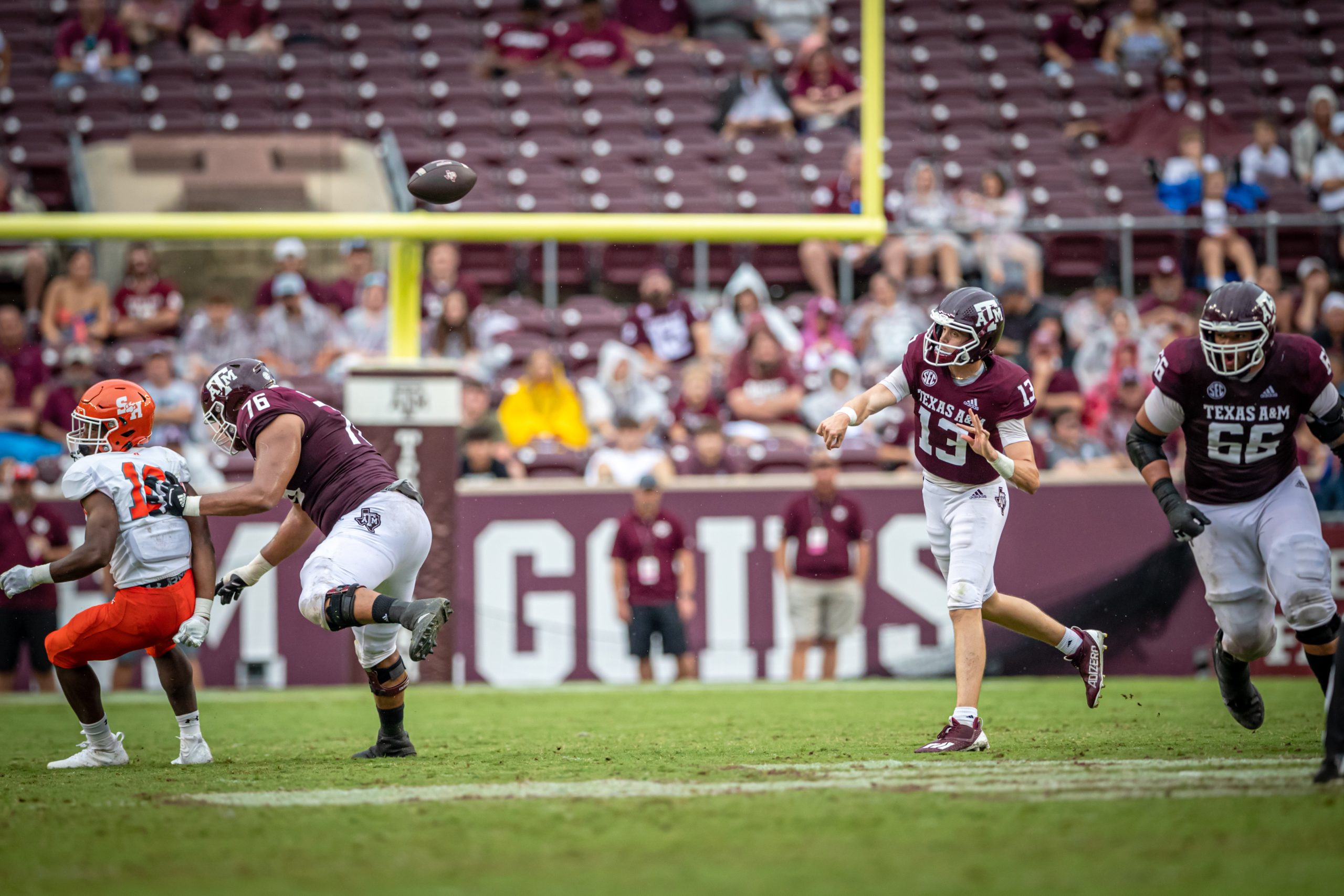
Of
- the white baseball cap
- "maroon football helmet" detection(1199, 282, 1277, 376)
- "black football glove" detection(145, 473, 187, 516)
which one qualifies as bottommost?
"black football glove" detection(145, 473, 187, 516)

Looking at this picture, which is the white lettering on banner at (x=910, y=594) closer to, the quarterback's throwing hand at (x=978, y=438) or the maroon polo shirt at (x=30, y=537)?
the quarterback's throwing hand at (x=978, y=438)

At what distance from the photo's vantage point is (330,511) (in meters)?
5.89

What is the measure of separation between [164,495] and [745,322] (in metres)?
7.36

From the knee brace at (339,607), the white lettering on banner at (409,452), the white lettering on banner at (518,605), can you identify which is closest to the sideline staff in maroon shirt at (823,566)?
the white lettering on banner at (518,605)

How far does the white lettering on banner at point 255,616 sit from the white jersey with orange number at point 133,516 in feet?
16.4

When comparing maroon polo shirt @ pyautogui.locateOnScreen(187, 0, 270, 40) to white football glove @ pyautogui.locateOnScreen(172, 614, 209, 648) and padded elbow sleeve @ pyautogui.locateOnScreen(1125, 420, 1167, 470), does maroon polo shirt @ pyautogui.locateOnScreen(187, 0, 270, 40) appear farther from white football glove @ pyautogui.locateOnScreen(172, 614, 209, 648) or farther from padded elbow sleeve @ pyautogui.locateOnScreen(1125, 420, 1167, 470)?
padded elbow sleeve @ pyautogui.locateOnScreen(1125, 420, 1167, 470)

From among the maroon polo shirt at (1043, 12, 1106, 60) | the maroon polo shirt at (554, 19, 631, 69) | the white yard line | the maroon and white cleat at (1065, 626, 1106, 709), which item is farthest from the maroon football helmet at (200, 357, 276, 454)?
the maroon polo shirt at (1043, 12, 1106, 60)

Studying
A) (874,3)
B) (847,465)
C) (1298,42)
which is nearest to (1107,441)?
(847,465)

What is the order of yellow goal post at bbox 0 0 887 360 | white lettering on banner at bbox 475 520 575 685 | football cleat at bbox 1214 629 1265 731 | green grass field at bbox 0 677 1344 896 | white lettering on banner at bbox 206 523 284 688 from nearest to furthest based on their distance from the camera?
green grass field at bbox 0 677 1344 896
football cleat at bbox 1214 629 1265 731
yellow goal post at bbox 0 0 887 360
white lettering on banner at bbox 206 523 284 688
white lettering on banner at bbox 475 520 575 685

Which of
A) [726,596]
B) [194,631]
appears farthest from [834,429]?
[726,596]

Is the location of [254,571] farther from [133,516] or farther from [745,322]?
[745,322]

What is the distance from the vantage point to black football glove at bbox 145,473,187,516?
19.6ft

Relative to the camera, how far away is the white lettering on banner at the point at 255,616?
11.0 metres

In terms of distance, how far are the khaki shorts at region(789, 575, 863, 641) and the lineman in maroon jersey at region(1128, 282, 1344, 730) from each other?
495cm
